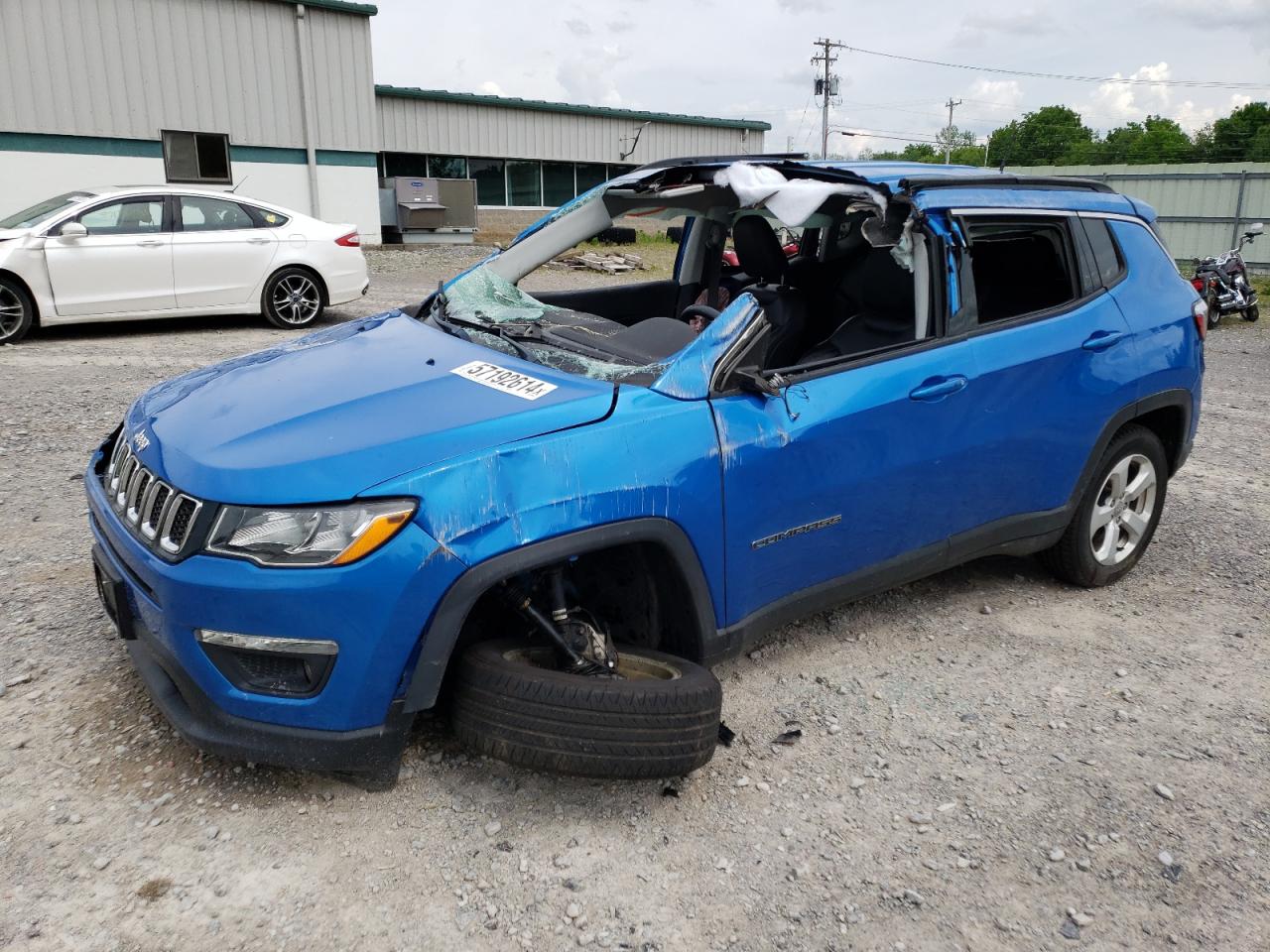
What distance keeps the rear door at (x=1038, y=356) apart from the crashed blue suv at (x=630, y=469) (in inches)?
0.5

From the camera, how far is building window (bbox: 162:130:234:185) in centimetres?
1823

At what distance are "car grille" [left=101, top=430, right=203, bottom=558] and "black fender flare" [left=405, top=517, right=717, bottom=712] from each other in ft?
2.10

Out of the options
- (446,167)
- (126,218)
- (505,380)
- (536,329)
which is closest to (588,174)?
(446,167)

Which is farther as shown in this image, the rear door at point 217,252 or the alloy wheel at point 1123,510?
the rear door at point 217,252

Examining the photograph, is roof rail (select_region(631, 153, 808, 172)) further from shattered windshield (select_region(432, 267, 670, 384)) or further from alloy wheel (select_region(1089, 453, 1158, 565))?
alloy wheel (select_region(1089, 453, 1158, 565))

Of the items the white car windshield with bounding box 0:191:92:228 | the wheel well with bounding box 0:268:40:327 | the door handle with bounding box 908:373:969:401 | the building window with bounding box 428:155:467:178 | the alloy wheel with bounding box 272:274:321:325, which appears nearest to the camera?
the door handle with bounding box 908:373:969:401

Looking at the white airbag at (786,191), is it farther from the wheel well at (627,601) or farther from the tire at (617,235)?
the wheel well at (627,601)

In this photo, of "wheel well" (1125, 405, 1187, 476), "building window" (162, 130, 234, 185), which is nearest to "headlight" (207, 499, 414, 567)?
"wheel well" (1125, 405, 1187, 476)

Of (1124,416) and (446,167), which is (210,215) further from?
(446,167)

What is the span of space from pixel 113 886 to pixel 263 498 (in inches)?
38.3

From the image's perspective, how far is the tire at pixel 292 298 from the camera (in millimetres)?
10672

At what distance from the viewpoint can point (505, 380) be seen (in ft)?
9.59

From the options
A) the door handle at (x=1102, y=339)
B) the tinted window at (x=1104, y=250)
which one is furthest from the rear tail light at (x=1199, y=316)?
the door handle at (x=1102, y=339)

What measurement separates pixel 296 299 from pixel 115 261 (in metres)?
1.77
